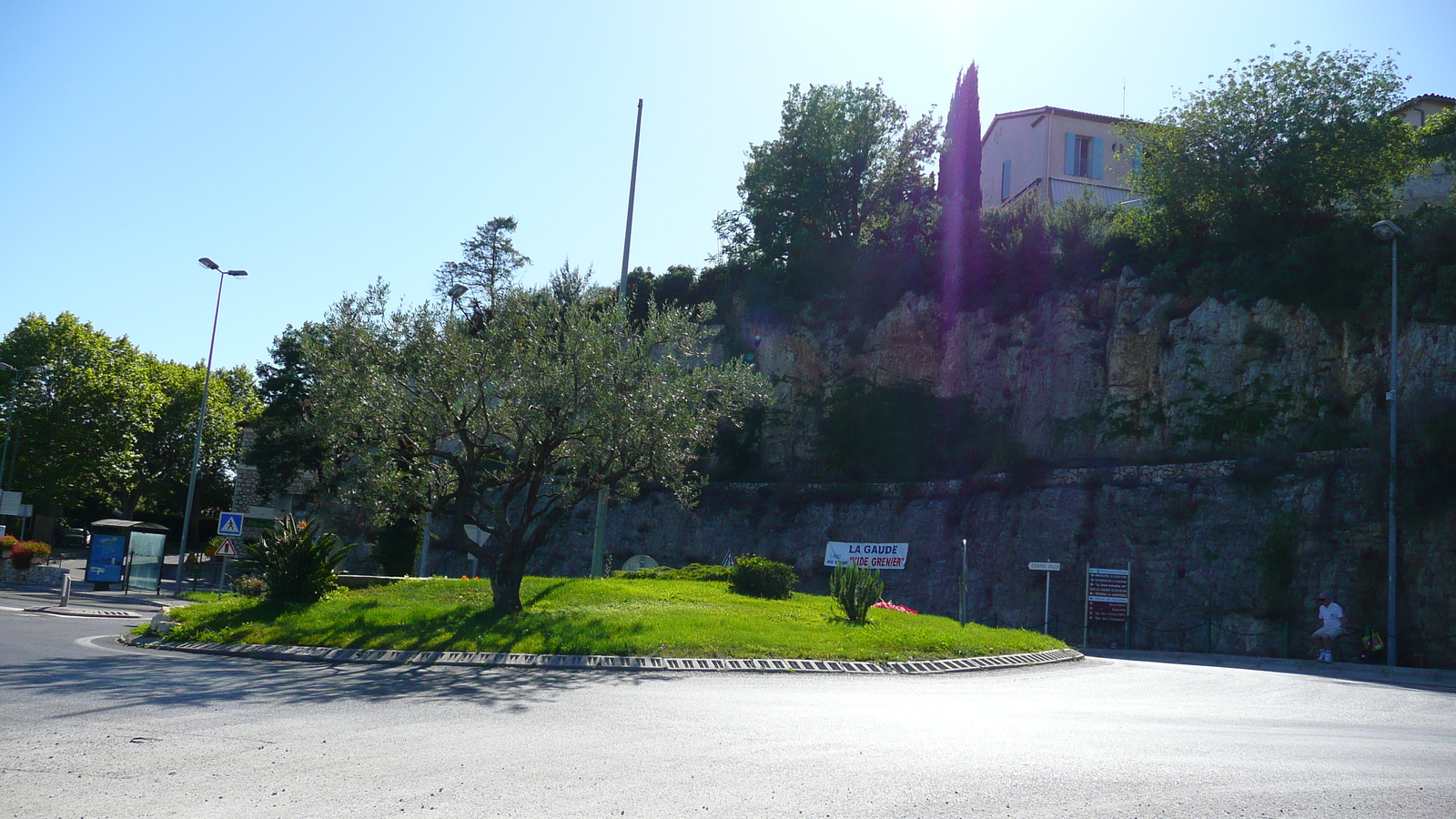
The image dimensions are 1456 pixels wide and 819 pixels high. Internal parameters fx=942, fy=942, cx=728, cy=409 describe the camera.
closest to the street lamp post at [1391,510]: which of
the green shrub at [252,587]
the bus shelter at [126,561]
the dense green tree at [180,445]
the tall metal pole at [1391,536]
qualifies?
the tall metal pole at [1391,536]

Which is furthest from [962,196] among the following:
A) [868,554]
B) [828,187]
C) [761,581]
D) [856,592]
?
[856,592]

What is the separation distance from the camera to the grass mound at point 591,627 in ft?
48.3

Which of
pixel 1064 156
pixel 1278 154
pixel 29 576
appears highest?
pixel 1064 156

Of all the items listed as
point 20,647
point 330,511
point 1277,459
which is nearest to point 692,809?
point 20,647

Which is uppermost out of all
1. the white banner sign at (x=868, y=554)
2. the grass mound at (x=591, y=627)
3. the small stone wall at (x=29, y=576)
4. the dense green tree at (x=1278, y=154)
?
the dense green tree at (x=1278, y=154)

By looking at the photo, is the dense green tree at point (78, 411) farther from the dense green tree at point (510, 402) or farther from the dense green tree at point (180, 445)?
the dense green tree at point (510, 402)

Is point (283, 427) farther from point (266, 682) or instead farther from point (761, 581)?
point (266, 682)

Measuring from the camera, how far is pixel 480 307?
18328 mm

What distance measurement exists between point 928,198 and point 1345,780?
4694 cm

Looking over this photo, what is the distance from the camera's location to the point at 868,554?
34.8m

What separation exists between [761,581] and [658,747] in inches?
595

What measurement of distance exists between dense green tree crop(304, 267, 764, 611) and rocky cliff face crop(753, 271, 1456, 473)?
71.1 feet

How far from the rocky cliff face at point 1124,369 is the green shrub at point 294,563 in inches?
1086

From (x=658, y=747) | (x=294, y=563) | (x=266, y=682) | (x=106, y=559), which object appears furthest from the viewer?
(x=106, y=559)
